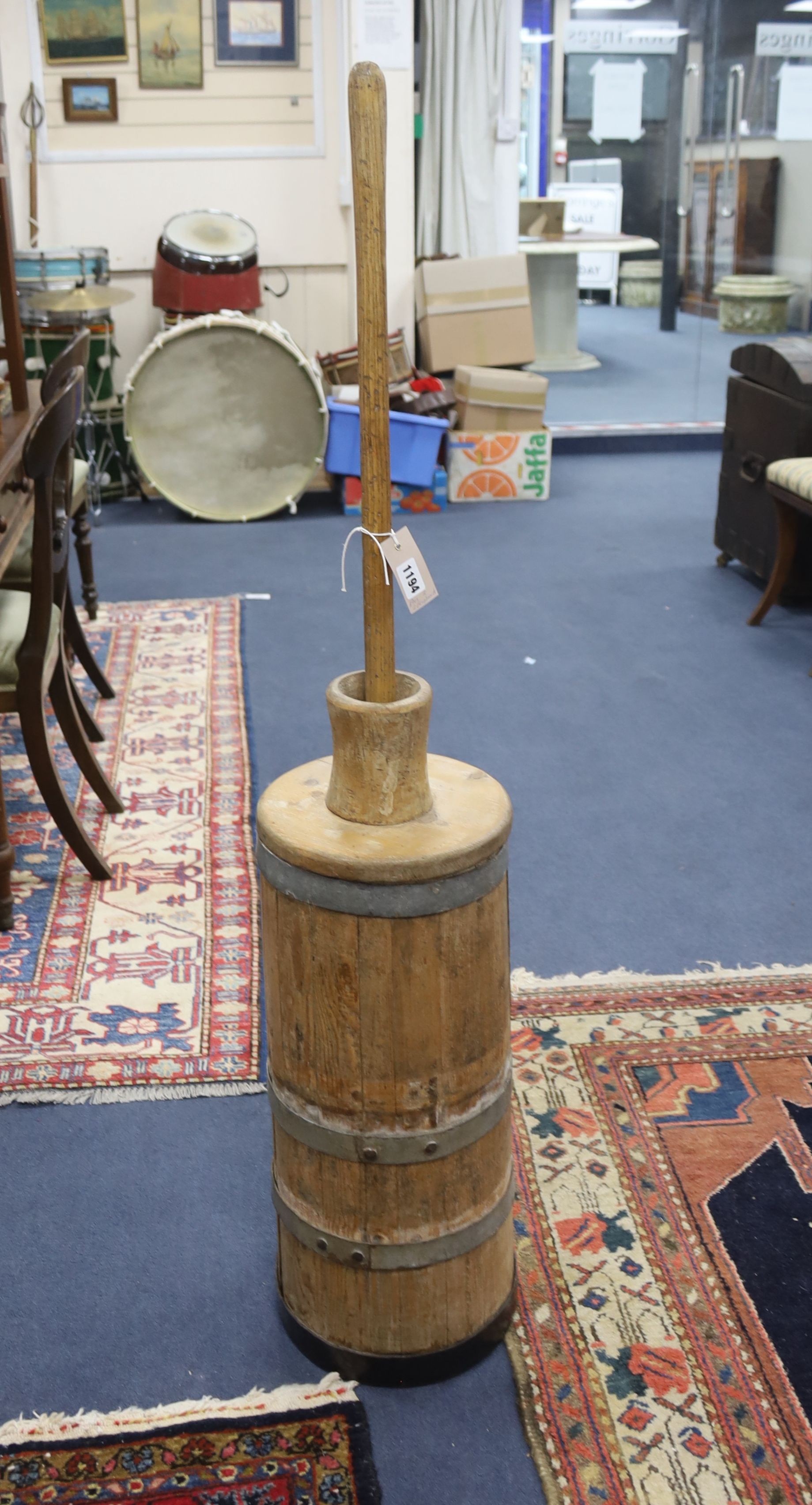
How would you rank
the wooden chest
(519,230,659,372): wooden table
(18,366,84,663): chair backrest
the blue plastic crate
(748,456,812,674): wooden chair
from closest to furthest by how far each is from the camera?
(18,366,84,663): chair backrest < (748,456,812,674): wooden chair < the wooden chest < the blue plastic crate < (519,230,659,372): wooden table

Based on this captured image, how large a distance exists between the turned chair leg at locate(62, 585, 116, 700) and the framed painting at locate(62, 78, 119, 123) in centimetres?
323

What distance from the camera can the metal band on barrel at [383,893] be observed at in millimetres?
1393

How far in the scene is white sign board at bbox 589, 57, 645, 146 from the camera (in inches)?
304

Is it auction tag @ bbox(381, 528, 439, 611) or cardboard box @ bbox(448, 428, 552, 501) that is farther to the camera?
cardboard box @ bbox(448, 428, 552, 501)

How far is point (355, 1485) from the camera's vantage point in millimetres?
1483

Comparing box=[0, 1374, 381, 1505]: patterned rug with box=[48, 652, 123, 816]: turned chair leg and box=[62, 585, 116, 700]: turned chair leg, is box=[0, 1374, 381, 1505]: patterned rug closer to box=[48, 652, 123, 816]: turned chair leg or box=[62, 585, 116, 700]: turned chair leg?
box=[48, 652, 123, 816]: turned chair leg

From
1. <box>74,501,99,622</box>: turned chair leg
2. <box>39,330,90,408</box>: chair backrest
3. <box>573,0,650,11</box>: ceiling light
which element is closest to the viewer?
<box>39,330,90,408</box>: chair backrest

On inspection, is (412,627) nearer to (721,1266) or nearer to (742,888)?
(742,888)

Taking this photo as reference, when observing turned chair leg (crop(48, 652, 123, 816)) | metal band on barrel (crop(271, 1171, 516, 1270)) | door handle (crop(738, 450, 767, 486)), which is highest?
door handle (crop(738, 450, 767, 486))

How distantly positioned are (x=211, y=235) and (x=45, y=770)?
3.69 meters

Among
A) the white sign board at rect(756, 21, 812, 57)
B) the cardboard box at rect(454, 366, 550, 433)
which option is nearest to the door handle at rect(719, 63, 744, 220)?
the white sign board at rect(756, 21, 812, 57)

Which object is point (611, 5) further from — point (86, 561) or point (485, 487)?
point (86, 561)

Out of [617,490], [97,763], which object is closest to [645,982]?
[97,763]

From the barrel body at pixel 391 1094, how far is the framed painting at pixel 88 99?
524 centimetres
